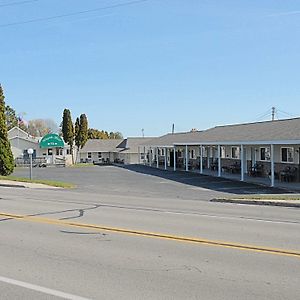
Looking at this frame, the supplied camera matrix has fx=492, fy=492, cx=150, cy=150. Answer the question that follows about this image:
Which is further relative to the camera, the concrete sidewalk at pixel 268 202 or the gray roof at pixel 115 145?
the gray roof at pixel 115 145

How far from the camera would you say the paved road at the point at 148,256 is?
6.63 meters

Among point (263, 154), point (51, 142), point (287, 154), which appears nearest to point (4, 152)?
point (263, 154)

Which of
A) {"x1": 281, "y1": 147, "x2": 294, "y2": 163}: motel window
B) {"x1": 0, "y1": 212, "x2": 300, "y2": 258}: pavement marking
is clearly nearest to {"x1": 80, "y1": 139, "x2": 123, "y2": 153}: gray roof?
{"x1": 281, "y1": 147, "x2": 294, "y2": 163}: motel window

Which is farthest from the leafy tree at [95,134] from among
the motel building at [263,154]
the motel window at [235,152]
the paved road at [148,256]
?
the paved road at [148,256]

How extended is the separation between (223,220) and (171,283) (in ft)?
23.7

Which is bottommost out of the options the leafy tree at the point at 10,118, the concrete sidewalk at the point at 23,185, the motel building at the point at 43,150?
the concrete sidewalk at the point at 23,185

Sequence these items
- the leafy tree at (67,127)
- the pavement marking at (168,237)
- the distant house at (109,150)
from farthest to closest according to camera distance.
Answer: the distant house at (109,150) → the leafy tree at (67,127) → the pavement marking at (168,237)

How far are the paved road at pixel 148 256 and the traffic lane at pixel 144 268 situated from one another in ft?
0.05

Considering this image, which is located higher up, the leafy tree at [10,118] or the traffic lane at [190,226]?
the leafy tree at [10,118]

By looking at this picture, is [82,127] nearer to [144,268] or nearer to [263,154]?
[263,154]

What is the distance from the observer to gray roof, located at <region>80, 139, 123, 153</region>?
312 ft

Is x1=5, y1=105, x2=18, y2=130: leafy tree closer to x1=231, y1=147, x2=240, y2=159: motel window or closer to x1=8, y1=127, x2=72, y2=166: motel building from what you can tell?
x1=8, y1=127, x2=72, y2=166: motel building

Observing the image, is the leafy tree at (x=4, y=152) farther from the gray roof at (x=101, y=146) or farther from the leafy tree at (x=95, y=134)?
the leafy tree at (x=95, y=134)

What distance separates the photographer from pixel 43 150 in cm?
7662
